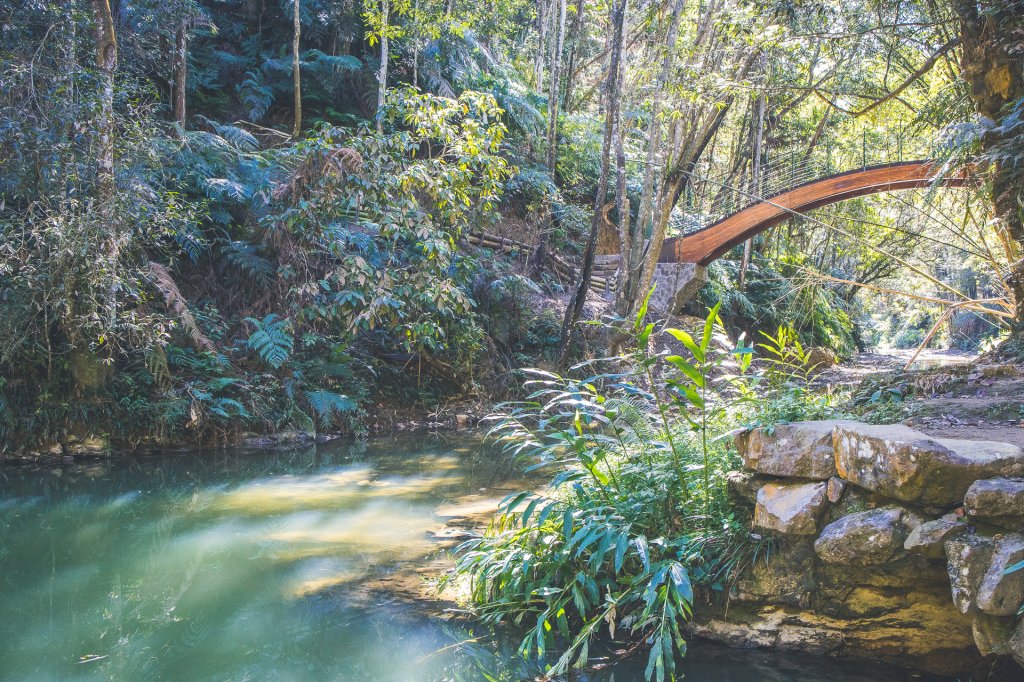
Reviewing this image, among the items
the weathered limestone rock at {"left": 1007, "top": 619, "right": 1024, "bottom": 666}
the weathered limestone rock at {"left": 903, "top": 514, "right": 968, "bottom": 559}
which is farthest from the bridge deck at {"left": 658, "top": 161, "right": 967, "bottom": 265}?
the weathered limestone rock at {"left": 1007, "top": 619, "right": 1024, "bottom": 666}

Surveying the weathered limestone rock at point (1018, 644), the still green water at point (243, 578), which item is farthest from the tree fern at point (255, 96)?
the weathered limestone rock at point (1018, 644)

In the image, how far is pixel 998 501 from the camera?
83.0 inches

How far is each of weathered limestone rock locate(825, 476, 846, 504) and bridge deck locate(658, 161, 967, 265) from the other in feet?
23.4

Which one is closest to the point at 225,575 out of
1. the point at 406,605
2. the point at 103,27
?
the point at 406,605

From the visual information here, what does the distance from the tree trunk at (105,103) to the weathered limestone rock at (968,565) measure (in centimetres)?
684

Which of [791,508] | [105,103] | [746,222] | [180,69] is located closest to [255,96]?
[180,69]

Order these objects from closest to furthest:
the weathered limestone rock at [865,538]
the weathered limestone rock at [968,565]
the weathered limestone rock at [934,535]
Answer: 1. the weathered limestone rock at [968,565]
2. the weathered limestone rock at [934,535]
3. the weathered limestone rock at [865,538]

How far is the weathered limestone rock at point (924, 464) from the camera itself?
7.47ft

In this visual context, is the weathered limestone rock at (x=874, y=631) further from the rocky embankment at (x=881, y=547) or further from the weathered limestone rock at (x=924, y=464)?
the weathered limestone rock at (x=924, y=464)

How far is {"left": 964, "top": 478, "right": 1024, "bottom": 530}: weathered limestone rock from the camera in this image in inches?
82.2

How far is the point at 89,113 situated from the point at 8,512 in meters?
3.69

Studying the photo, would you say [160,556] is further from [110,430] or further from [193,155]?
[193,155]

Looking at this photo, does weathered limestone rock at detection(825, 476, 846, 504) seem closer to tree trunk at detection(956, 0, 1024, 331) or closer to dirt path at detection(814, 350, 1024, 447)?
dirt path at detection(814, 350, 1024, 447)

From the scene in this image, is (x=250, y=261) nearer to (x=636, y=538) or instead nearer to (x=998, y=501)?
(x=636, y=538)
